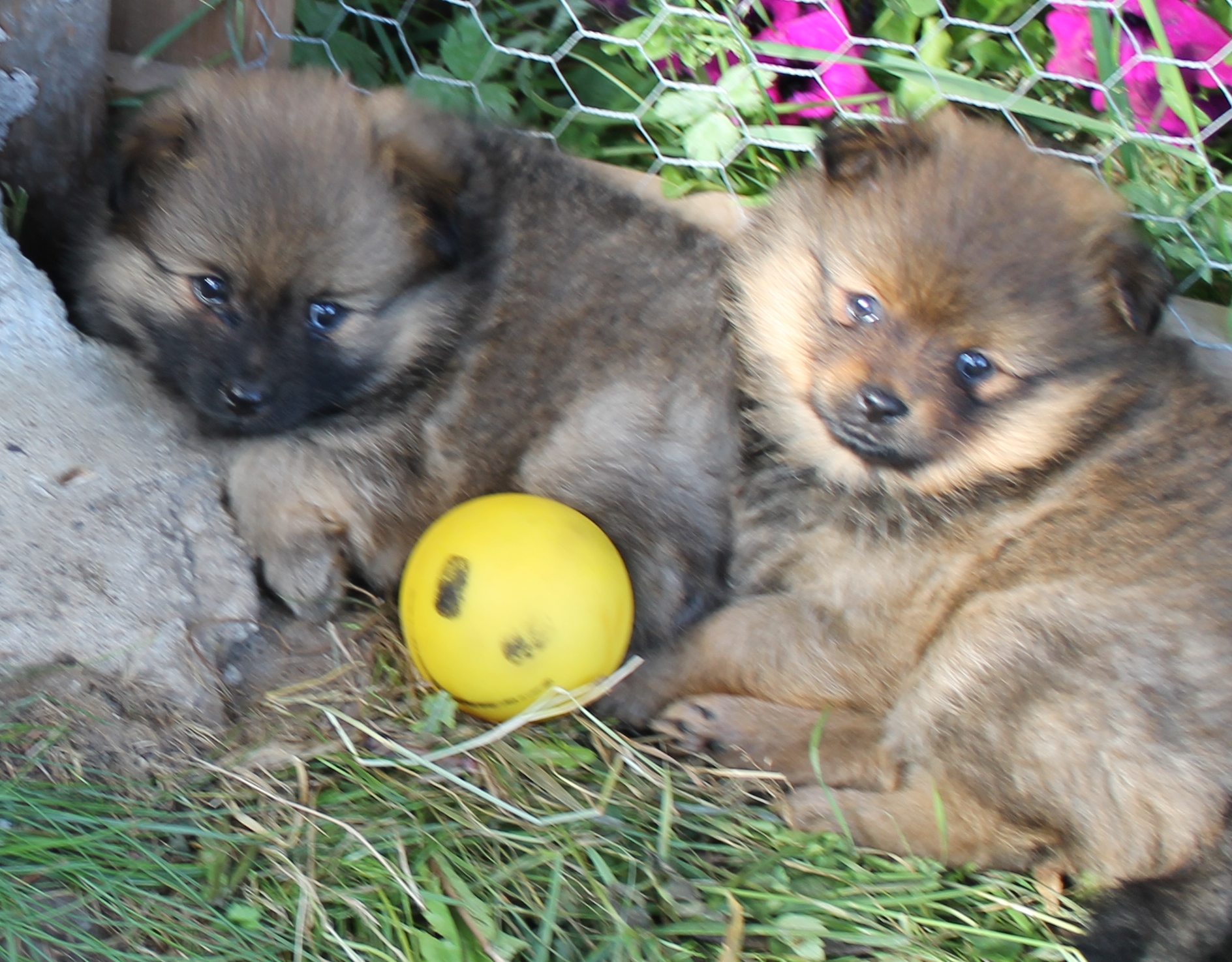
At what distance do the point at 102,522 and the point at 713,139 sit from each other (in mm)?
1889

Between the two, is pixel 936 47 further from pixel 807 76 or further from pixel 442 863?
pixel 442 863

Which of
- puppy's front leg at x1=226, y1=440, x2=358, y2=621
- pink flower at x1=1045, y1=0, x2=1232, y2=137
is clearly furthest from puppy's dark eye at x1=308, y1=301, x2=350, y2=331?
pink flower at x1=1045, y1=0, x2=1232, y2=137

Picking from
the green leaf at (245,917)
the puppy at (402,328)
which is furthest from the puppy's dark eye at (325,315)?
the green leaf at (245,917)

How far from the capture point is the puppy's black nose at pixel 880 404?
226cm

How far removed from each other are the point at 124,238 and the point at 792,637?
161 centimetres

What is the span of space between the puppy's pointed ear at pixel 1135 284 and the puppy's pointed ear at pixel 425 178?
1.30m

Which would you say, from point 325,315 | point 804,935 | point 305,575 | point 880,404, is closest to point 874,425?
point 880,404

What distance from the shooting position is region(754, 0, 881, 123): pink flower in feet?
10.2

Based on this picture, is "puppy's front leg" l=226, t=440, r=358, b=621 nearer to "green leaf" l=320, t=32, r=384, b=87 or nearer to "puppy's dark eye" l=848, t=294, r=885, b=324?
"puppy's dark eye" l=848, t=294, r=885, b=324

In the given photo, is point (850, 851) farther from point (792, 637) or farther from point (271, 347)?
point (271, 347)

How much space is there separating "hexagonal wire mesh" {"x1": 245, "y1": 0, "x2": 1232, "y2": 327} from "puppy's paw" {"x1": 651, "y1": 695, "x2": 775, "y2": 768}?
1.37 m

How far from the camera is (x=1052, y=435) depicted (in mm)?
2340

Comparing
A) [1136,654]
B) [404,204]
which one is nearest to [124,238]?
[404,204]

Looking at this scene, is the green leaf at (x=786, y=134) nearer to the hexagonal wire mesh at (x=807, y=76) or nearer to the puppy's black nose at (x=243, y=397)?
the hexagonal wire mesh at (x=807, y=76)
